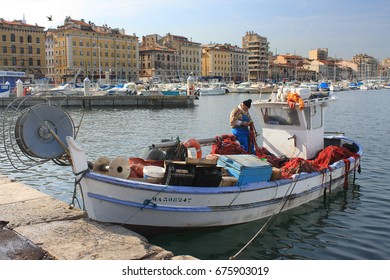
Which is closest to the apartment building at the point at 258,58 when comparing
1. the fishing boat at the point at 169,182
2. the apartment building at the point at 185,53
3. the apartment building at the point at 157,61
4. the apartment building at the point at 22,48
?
the apartment building at the point at 185,53

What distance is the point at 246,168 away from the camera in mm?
8633

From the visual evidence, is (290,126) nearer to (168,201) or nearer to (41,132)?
(168,201)

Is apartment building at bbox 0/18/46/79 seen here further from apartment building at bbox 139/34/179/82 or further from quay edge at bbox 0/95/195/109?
quay edge at bbox 0/95/195/109

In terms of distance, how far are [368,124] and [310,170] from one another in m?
23.1

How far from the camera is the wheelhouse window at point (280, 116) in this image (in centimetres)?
1171

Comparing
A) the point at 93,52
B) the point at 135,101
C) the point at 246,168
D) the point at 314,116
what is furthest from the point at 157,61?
the point at 246,168

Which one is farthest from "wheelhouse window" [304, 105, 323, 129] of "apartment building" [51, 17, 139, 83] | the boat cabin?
"apartment building" [51, 17, 139, 83]

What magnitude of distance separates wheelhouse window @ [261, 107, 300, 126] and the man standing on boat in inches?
36.1

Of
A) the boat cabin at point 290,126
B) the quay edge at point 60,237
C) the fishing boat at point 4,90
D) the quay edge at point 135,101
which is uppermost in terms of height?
the fishing boat at point 4,90

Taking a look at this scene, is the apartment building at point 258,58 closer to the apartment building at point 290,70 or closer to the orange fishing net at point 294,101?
the apartment building at point 290,70

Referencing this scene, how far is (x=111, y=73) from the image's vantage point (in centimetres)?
10831

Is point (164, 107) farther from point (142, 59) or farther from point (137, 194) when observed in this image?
point (142, 59)

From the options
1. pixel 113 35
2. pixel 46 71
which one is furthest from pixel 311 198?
pixel 113 35

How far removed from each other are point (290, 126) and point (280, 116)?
0.39 m
